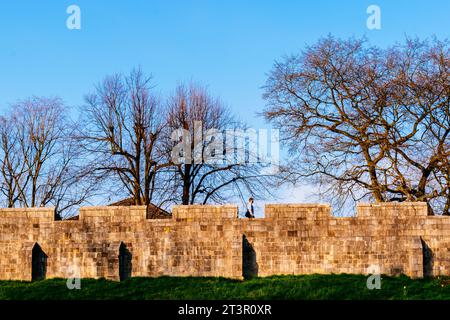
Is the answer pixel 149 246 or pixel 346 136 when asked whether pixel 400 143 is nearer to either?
pixel 346 136

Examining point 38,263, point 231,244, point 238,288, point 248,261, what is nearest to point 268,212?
point 231,244

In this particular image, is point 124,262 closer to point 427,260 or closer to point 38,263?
point 38,263

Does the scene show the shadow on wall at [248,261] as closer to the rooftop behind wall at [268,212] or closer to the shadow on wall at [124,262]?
the rooftop behind wall at [268,212]

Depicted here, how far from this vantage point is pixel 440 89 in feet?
106

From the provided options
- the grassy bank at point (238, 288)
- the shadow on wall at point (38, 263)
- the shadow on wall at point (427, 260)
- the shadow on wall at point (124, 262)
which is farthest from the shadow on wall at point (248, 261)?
the shadow on wall at point (38, 263)

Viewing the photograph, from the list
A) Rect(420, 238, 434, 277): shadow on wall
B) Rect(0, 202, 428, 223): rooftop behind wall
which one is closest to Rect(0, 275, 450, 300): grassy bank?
Rect(420, 238, 434, 277): shadow on wall

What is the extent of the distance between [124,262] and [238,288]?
16.2 feet

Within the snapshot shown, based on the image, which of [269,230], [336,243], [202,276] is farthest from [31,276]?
[336,243]

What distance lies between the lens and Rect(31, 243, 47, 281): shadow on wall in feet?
94.7

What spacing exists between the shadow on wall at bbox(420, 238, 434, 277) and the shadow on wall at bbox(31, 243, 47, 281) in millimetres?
14805

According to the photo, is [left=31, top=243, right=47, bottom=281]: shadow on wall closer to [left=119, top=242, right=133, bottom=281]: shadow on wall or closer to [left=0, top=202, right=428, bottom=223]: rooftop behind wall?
[left=0, top=202, right=428, bottom=223]: rooftop behind wall

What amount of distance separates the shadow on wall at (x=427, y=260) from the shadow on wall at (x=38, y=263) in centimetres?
1481

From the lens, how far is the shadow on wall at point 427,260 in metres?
28.3
